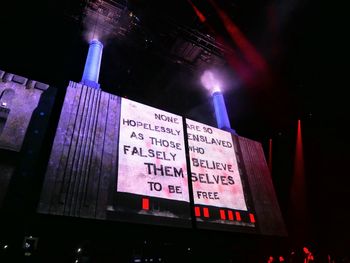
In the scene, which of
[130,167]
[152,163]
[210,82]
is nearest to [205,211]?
[152,163]

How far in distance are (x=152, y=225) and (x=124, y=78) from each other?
276 inches

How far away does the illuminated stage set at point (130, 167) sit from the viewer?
5566 millimetres

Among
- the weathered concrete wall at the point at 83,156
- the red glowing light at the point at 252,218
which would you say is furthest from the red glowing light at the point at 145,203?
the red glowing light at the point at 252,218

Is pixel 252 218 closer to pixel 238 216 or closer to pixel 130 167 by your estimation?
pixel 238 216

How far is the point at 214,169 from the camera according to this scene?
7.76 metres

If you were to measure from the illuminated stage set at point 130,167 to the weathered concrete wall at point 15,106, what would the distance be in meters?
0.02

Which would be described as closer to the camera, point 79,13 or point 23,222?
point 23,222

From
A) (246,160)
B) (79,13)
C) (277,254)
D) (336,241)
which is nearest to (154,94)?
(79,13)

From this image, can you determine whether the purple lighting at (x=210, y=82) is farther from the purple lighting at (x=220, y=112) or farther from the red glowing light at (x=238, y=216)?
the red glowing light at (x=238, y=216)

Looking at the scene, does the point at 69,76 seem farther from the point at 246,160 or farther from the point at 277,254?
the point at 277,254

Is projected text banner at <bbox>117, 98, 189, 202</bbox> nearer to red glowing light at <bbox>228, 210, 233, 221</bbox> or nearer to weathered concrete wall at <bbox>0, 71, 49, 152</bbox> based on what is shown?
red glowing light at <bbox>228, 210, 233, 221</bbox>

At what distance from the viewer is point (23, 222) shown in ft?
19.1

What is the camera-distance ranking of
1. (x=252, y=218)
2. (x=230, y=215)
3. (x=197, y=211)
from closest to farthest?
(x=197, y=211)
(x=230, y=215)
(x=252, y=218)

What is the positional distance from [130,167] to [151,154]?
2.43 ft
